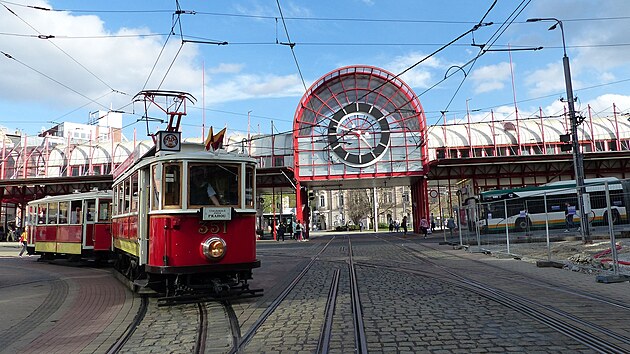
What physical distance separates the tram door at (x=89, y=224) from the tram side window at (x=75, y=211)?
0.42 m

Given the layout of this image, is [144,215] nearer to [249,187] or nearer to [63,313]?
[249,187]

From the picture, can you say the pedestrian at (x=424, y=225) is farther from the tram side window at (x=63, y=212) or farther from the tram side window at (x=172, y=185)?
the tram side window at (x=172, y=185)

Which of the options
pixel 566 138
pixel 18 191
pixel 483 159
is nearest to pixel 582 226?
pixel 566 138

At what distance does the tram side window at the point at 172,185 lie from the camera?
27.1ft

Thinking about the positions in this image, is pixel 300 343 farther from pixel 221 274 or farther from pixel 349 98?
pixel 349 98

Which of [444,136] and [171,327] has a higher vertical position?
Answer: [444,136]

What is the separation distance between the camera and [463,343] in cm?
535

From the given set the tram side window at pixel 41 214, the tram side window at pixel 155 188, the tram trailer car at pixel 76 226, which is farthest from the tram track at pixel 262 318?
the tram side window at pixel 41 214

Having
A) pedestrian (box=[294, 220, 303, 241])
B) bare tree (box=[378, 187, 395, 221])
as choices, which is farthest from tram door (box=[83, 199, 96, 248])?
bare tree (box=[378, 187, 395, 221])

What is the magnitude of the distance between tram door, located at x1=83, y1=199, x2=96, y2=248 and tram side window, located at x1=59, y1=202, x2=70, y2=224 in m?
1.42

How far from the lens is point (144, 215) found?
8.83 meters

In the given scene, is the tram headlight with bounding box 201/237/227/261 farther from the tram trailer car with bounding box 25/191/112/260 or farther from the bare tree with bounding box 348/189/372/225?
the bare tree with bounding box 348/189/372/225

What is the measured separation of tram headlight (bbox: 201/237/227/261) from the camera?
8141mm

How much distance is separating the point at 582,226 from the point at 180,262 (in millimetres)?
12674
